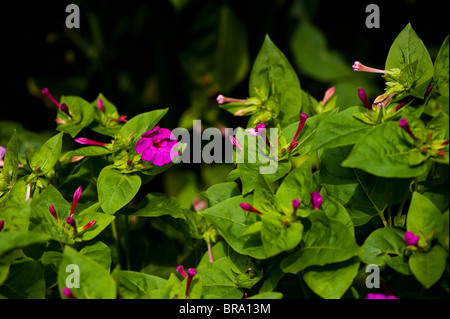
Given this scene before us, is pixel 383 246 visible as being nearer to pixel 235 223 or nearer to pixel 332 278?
pixel 332 278

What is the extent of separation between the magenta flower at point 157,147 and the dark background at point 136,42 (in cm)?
132

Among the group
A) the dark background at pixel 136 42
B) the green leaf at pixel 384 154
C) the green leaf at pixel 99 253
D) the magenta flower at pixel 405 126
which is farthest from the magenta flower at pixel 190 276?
the dark background at pixel 136 42

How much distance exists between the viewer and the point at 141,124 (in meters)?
1.01

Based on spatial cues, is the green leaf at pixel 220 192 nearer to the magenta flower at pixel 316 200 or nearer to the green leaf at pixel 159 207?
the green leaf at pixel 159 207

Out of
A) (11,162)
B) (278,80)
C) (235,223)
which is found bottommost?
(235,223)

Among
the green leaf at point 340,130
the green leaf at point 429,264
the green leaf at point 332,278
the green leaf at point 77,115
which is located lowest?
the green leaf at point 332,278

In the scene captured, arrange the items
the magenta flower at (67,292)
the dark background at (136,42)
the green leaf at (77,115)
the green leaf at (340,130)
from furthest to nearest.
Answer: the dark background at (136,42) < the green leaf at (77,115) < the green leaf at (340,130) < the magenta flower at (67,292)

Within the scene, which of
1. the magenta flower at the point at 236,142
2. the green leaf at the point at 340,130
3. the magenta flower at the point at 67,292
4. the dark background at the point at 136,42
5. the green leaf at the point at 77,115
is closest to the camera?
the magenta flower at the point at 67,292

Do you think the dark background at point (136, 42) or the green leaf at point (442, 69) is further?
the dark background at point (136, 42)

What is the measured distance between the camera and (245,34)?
2246 millimetres

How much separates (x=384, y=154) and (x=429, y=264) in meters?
0.17

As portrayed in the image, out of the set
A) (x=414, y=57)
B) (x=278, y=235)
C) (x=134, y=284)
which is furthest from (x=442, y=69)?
(x=134, y=284)

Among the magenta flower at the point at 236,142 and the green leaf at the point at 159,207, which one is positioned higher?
the magenta flower at the point at 236,142

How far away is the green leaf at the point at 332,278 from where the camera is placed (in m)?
0.75
